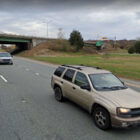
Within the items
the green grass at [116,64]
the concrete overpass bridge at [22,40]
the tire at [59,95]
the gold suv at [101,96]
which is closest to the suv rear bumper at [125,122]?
the gold suv at [101,96]

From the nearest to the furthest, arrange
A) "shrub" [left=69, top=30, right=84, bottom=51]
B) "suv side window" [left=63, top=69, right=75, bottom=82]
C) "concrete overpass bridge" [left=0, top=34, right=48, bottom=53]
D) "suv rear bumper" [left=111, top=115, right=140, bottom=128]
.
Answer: "suv rear bumper" [left=111, top=115, right=140, bottom=128] < "suv side window" [left=63, top=69, right=75, bottom=82] < "concrete overpass bridge" [left=0, top=34, right=48, bottom=53] < "shrub" [left=69, top=30, right=84, bottom=51]

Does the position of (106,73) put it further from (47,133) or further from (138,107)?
(47,133)

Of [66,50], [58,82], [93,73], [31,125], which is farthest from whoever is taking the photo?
[66,50]

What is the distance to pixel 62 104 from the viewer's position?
7328mm

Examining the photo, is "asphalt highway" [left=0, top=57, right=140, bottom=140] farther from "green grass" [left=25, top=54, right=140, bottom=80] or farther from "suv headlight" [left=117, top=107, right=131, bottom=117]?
"green grass" [left=25, top=54, right=140, bottom=80]

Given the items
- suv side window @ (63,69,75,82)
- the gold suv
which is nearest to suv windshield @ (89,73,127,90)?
the gold suv

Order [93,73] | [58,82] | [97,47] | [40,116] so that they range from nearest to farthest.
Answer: [40,116], [93,73], [58,82], [97,47]

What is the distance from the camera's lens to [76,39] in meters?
74.7

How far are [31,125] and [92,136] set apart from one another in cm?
169

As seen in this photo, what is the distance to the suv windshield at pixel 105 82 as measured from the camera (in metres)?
5.89

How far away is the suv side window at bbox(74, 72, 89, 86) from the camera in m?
6.25

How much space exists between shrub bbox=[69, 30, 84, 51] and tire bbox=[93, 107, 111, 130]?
69388mm

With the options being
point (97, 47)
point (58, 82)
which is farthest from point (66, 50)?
point (58, 82)

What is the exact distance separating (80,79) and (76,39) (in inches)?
2725
